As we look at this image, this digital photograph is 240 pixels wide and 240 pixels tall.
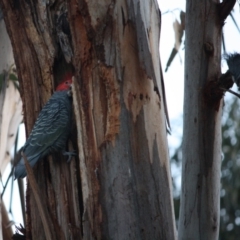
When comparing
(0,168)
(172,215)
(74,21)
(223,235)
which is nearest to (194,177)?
(172,215)

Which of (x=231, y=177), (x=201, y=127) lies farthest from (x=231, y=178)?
(x=201, y=127)

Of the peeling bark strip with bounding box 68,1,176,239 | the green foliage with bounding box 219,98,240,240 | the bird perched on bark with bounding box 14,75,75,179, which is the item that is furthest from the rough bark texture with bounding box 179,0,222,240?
the green foliage with bounding box 219,98,240,240

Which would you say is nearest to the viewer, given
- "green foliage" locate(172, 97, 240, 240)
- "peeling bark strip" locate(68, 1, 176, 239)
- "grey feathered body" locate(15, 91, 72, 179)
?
"peeling bark strip" locate(68, 1, 176, 239)

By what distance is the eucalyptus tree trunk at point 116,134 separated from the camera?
1.79 metres

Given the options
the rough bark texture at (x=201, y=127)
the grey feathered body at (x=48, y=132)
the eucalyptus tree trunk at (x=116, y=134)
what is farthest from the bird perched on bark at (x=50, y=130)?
the rough bark texture at (x=201, y=127)

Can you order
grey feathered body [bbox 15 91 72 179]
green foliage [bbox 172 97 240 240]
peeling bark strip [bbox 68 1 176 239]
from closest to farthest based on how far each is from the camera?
1. peeling bark strip [bbox 68 1 176 239]
2. grey feathered body [bbox 15 91 72 179]
3. green foliage [bbox 172 97 240 240]

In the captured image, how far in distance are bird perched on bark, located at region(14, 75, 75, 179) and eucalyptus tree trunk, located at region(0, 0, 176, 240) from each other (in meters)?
0.14

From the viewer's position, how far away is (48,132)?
218cm

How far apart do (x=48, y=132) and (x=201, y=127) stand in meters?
0.62

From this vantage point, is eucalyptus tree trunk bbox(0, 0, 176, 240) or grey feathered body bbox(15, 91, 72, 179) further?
grey feathered body bbox(15, 91, 72, 179)

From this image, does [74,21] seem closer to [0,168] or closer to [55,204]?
[55,204]

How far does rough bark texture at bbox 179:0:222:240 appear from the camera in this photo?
5.87 feet

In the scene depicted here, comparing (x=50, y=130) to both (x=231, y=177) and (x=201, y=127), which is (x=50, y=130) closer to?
(x=201, y=127)

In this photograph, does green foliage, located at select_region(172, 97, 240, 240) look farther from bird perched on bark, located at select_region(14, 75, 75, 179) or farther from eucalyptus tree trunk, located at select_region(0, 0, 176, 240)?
eucalyptus tree trunk, located at select_region(0, 0, 176, 240)
